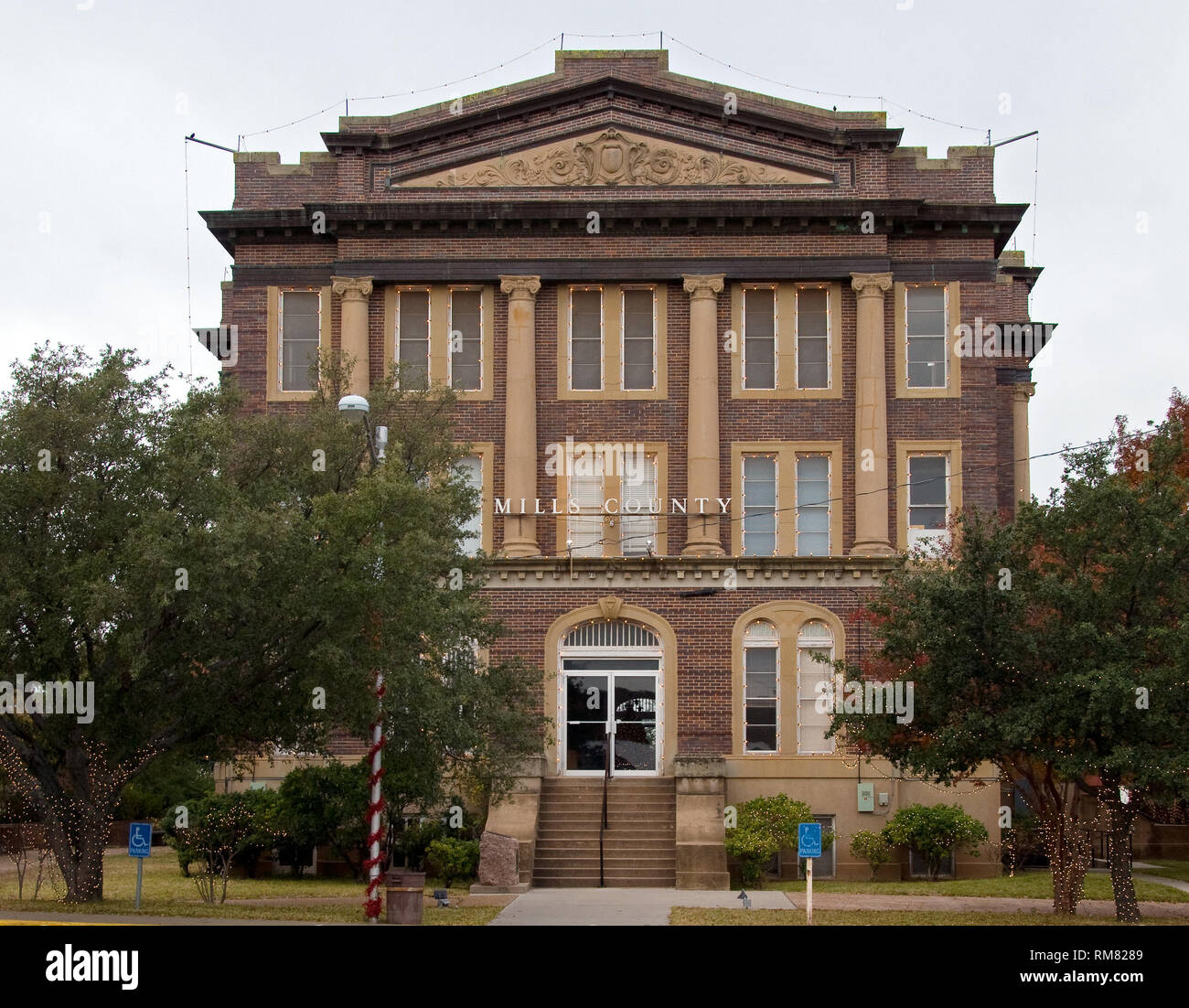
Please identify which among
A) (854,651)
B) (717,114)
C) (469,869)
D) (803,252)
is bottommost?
(469,869)

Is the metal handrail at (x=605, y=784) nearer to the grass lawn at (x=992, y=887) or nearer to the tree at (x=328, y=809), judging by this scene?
the grass lawn at (x=992, y=887)

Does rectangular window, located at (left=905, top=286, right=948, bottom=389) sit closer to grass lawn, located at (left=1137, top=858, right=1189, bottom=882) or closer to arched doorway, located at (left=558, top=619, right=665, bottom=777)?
arched doorway, located at (left=558, top=619, right=665, bottom=777)

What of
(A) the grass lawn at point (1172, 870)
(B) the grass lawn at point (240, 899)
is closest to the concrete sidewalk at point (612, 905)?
(B) the grass lawn at point (240, 899)

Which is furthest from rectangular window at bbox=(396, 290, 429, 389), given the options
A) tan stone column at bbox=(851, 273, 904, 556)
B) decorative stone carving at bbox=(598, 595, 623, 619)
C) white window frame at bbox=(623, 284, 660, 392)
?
tan stone column at bbox=(851, 273, 904, 556)

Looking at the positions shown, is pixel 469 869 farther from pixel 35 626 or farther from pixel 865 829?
pixel 35 626

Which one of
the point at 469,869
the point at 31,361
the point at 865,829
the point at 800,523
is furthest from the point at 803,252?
the point at 31,361

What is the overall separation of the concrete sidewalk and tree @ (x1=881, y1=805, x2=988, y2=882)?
397 cm

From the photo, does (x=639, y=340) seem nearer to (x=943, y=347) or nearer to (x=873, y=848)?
(x=943, y=347)

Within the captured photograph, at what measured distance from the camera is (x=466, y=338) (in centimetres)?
3691

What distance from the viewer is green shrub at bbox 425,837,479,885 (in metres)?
31.0

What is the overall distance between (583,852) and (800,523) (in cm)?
901

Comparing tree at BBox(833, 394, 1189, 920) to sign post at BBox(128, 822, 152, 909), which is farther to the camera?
sign post at BBox(128, 822, 152, 909)

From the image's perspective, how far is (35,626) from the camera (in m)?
23.5

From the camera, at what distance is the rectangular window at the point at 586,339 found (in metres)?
36.8
